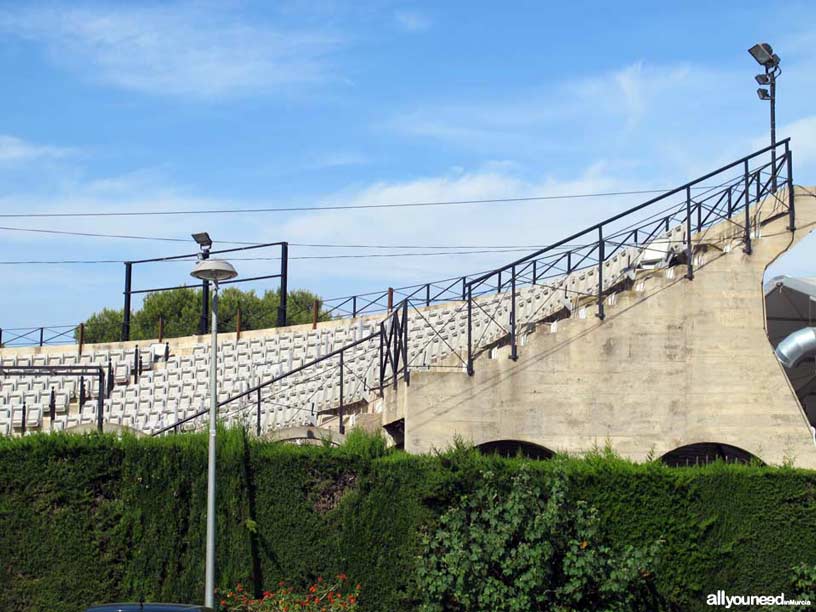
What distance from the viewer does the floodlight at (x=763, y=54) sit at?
85.5ft

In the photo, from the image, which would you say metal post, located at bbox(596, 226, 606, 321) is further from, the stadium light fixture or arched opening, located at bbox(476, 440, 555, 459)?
the stadium light fixture

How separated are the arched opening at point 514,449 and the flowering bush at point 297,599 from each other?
19.4 feet

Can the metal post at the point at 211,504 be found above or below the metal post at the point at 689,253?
below

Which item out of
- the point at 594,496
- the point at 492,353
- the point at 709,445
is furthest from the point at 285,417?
the point at 594,496

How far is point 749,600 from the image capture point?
55.5 feet

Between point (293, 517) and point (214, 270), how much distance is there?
3.93 meters

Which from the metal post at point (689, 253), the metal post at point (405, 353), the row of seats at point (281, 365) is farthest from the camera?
the row of seats at point (281, 365)

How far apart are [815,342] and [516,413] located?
9216 mm

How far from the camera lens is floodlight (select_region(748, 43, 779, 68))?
2605cm

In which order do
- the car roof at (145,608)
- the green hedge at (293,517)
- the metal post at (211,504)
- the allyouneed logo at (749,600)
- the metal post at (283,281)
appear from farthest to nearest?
the metal post at (283,281) → the allyouneed logo at (749,600) → the green hedge at (293,517) → the metal post at (211,504) → the car roof at (145,608)

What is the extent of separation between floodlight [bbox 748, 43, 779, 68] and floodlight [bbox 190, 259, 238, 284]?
15.8 meters

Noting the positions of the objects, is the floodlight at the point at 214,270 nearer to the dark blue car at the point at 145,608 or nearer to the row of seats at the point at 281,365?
the dark blue car at the point at 145,608

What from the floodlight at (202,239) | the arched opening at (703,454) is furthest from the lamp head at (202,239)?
the arched opening at (703,454)

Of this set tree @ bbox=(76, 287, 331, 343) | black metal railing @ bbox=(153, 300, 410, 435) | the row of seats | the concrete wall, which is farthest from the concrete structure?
tree @ bbox=(76, 287, 331, 343)
